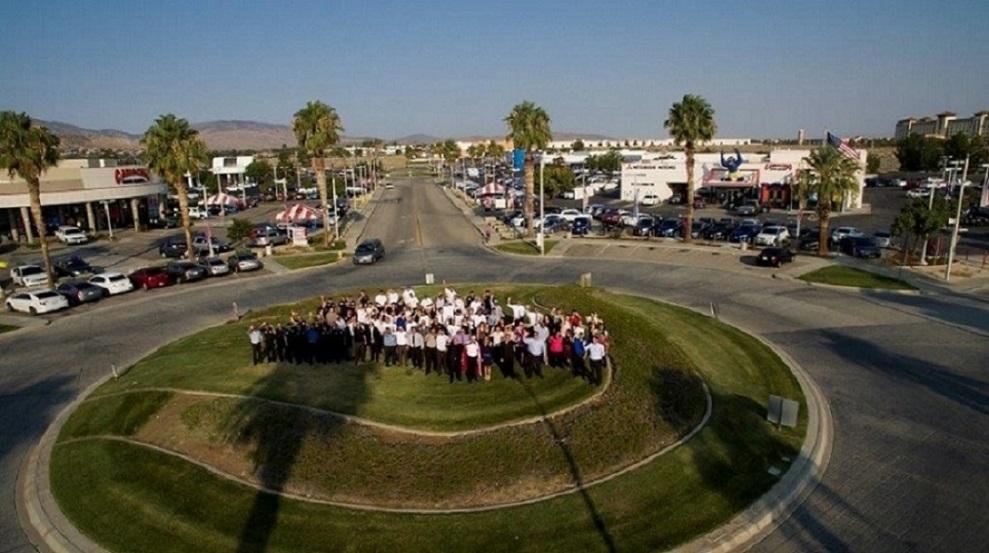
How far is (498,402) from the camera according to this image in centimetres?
1678

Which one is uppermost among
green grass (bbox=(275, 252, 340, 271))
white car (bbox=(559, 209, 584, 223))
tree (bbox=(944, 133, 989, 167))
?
tree (bbox=(944, 133, 989, 167))

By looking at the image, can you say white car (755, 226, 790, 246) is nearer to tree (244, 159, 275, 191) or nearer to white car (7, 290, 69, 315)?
white car (7, 290, 69, 315)

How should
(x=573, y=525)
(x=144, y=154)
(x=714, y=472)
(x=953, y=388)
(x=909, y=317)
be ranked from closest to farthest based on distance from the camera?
1. (x=573, y=525)
2. (x=714, y=472)
3. (x=953, y=388)
4. (x=909, y=317)
5. (x=144, y=154)

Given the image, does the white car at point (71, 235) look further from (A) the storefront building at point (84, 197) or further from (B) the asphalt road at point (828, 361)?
(B) the asphalt road at point (828, 361)

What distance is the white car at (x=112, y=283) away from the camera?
3756cm

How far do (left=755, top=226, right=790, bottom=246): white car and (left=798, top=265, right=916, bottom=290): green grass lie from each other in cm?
871

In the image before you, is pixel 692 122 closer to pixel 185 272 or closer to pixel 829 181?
pixel 829 181

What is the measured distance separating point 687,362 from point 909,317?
13.4 metres

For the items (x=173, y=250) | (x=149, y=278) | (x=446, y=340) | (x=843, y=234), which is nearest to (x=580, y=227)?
(x=843, y=234)

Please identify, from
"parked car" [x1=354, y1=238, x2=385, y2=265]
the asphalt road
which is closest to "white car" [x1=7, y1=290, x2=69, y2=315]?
the asphalt road

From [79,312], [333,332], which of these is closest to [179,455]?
Result: [333,332]

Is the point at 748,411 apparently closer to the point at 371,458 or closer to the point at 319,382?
the point at 371,458

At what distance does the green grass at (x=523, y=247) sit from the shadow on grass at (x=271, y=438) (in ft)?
98.7

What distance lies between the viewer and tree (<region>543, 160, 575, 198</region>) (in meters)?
82.9
